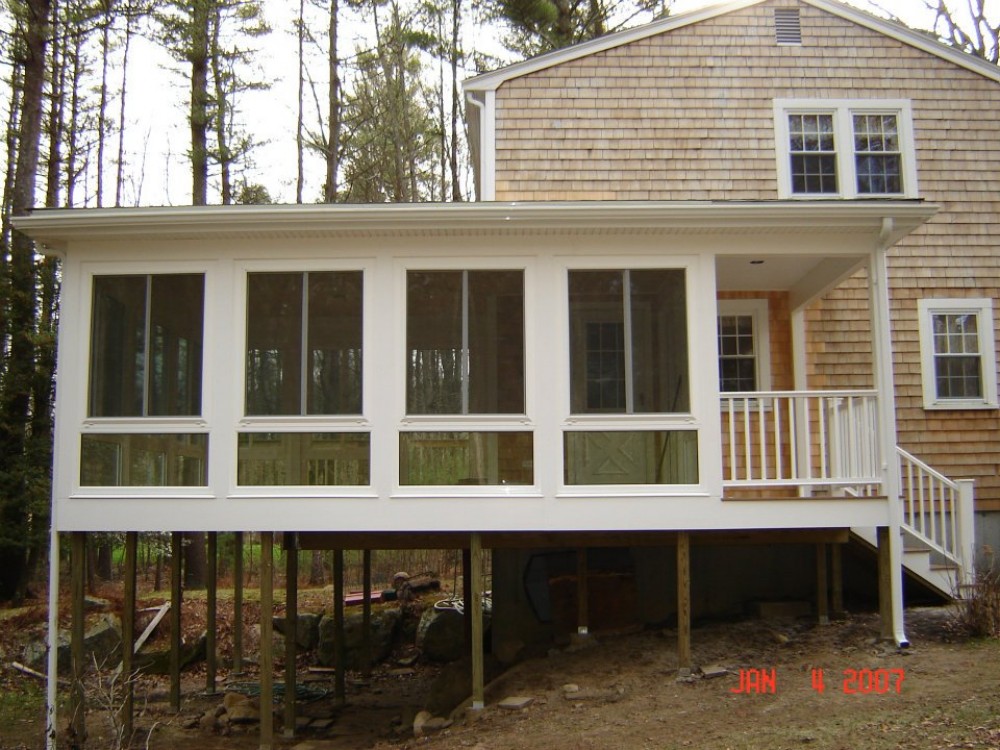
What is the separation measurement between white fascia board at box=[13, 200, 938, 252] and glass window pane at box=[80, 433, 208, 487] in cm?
182

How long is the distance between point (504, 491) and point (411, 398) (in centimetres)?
116

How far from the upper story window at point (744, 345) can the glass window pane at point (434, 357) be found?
3.85 m

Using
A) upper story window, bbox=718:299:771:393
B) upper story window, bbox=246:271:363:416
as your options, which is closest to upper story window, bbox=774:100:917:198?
upper story window, bbox=718:299:771:393

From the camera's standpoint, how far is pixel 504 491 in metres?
8.41

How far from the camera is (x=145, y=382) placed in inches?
337

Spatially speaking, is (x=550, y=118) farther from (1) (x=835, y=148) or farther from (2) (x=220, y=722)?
(2) (x=220, y=722)

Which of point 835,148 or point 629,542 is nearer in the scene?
point 629,542

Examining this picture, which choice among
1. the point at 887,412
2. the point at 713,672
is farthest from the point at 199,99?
the point at 713,672

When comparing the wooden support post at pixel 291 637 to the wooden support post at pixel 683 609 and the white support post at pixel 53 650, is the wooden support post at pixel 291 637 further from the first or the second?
the wooden support post at pixel 683 609

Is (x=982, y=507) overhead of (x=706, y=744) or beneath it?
overhead

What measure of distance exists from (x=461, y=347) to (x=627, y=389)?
151 centimetres

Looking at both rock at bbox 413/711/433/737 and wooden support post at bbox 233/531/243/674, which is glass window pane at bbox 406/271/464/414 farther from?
wooden support post at bbox 233/531/243/674

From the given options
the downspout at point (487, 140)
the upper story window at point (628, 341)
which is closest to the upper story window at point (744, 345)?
the upper story window at point (628, 341)

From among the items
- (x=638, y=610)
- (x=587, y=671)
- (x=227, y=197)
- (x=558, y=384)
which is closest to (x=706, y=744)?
(x=587, y=671)
